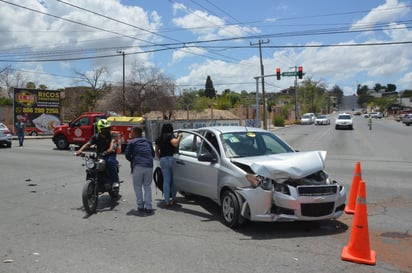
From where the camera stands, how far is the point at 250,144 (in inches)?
289

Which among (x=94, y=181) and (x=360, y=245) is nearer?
(x=360, y=245)

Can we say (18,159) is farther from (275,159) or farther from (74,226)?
(275,159)

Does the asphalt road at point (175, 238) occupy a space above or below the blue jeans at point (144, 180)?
below

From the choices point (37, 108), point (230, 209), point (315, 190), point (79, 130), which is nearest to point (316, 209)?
point (315, 190)

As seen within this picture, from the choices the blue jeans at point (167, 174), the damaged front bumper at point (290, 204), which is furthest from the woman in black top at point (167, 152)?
the damaged front bumper at point (290, 204)

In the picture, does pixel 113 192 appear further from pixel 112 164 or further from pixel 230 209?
pixel 230 209

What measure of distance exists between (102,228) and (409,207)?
557cm

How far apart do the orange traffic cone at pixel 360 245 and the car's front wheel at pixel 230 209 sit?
1.66 m

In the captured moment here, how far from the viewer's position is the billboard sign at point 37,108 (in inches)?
1455

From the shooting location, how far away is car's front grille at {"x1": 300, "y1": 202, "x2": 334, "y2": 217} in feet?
19.6

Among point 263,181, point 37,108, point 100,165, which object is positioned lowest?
point 263,181

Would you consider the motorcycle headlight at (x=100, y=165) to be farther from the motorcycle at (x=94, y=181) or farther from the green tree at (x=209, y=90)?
the green tree at (x=209, y=90)

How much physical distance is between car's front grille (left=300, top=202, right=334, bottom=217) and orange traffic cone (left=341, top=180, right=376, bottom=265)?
0.85 m

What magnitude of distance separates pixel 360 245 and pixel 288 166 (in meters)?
1.48
